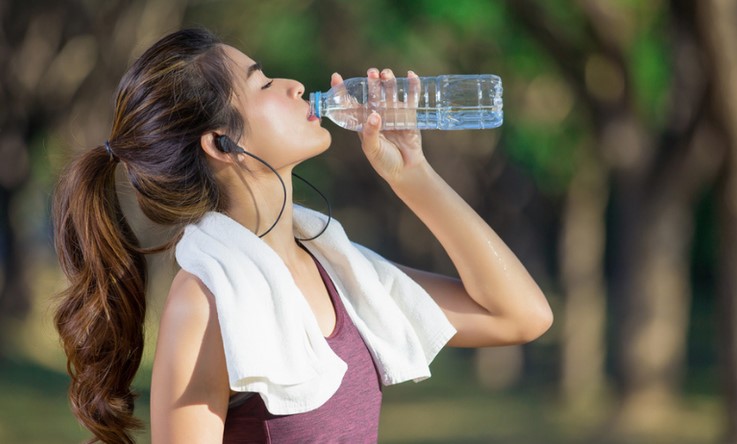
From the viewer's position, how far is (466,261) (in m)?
3.32

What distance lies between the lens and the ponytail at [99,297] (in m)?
3.01

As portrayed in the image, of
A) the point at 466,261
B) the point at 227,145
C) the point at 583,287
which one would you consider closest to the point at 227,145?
the point at 227,145

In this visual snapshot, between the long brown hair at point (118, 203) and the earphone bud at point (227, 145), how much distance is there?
3cm

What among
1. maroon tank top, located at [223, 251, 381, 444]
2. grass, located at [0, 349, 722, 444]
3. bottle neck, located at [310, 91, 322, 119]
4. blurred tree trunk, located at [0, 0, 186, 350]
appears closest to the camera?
maroon tank top, located at [223, 251, 381, 444]

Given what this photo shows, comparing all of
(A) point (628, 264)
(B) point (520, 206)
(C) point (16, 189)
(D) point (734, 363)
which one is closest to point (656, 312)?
(A) point (628, 264)

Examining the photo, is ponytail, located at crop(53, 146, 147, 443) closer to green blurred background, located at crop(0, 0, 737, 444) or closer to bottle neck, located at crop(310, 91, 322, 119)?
green blurred background, located at crop(0, 0, 737, 444)

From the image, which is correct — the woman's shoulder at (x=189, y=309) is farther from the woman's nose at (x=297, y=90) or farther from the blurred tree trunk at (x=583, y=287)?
the blurred tree trunk at (x=583, y=287)

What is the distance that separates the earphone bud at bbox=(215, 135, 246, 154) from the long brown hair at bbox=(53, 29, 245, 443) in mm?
27

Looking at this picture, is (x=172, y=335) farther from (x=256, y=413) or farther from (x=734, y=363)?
(x=734, y=363)

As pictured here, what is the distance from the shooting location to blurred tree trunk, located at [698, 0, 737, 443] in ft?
26.0

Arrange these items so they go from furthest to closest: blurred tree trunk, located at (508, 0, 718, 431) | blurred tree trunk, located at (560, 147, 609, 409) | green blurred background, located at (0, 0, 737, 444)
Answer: blurred tree trunk, located at (560, 147, 609, 409)
blurred tree trunk, located at (508, 0, 718, 431)
green blurred background, located at (0, 0, 737, 444)

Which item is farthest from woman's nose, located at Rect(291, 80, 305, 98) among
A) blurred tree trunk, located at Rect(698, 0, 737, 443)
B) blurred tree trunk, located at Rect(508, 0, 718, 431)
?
blurred tree trunk, located at Rect(508, 0, 718, 431)

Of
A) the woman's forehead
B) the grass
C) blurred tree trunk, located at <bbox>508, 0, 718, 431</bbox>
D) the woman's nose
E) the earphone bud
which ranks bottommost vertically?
the grass

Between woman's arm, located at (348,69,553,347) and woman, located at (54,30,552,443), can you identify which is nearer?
woman, located at (54,30,552,443)
